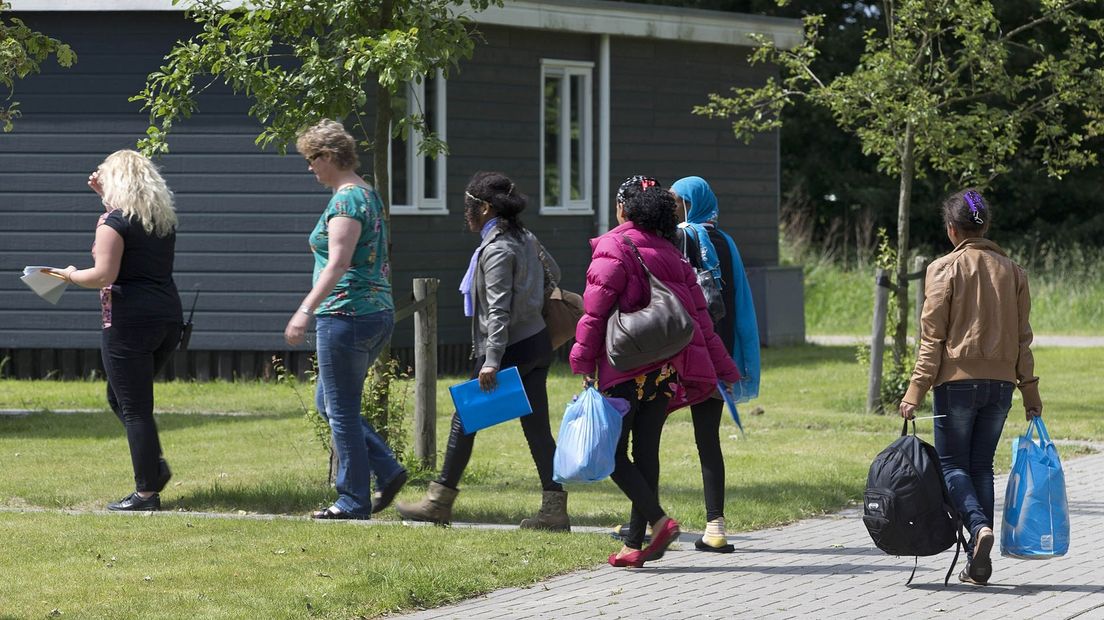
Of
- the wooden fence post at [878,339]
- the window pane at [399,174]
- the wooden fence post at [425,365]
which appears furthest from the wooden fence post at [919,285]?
the window pane at [399,174]

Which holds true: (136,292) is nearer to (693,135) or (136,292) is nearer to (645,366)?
(645,366)

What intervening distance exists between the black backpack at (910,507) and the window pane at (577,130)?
518 inches

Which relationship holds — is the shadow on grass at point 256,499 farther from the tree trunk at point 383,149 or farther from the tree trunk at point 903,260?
the tree trunk at point 903,260

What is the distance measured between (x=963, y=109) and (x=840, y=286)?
9.61m

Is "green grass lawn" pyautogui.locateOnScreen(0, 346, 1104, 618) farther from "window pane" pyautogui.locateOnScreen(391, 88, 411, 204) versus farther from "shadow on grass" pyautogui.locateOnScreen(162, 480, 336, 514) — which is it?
"window pane" pyautogui.locateOnScreen(391, 88, 411, 204)

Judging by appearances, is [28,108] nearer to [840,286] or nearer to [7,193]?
[7,193]

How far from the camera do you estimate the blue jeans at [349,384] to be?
28.5 ft

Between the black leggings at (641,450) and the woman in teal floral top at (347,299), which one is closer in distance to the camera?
the black leggings at (641,450)

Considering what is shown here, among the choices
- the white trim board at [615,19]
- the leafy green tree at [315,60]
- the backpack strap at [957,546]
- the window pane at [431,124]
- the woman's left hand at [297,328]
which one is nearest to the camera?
the backpack strap at [957,546]

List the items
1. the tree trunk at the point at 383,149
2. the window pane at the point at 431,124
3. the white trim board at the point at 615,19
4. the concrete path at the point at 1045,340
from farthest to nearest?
the concrete path at the point at 1045,340 → the window pane at the point at 431,124 → the white trim board at the point at 615,19 → the tree trunk at the point at 383,149

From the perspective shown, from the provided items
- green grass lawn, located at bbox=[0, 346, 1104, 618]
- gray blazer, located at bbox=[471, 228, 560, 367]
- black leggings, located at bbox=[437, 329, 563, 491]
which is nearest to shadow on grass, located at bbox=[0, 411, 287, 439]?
green grass lawn, located at bbox=[0, 346, 1104, 618]

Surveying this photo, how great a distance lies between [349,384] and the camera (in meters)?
8.77

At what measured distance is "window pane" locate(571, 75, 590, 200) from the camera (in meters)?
20.4

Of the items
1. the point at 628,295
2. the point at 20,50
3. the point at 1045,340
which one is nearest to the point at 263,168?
the point at 20,50
